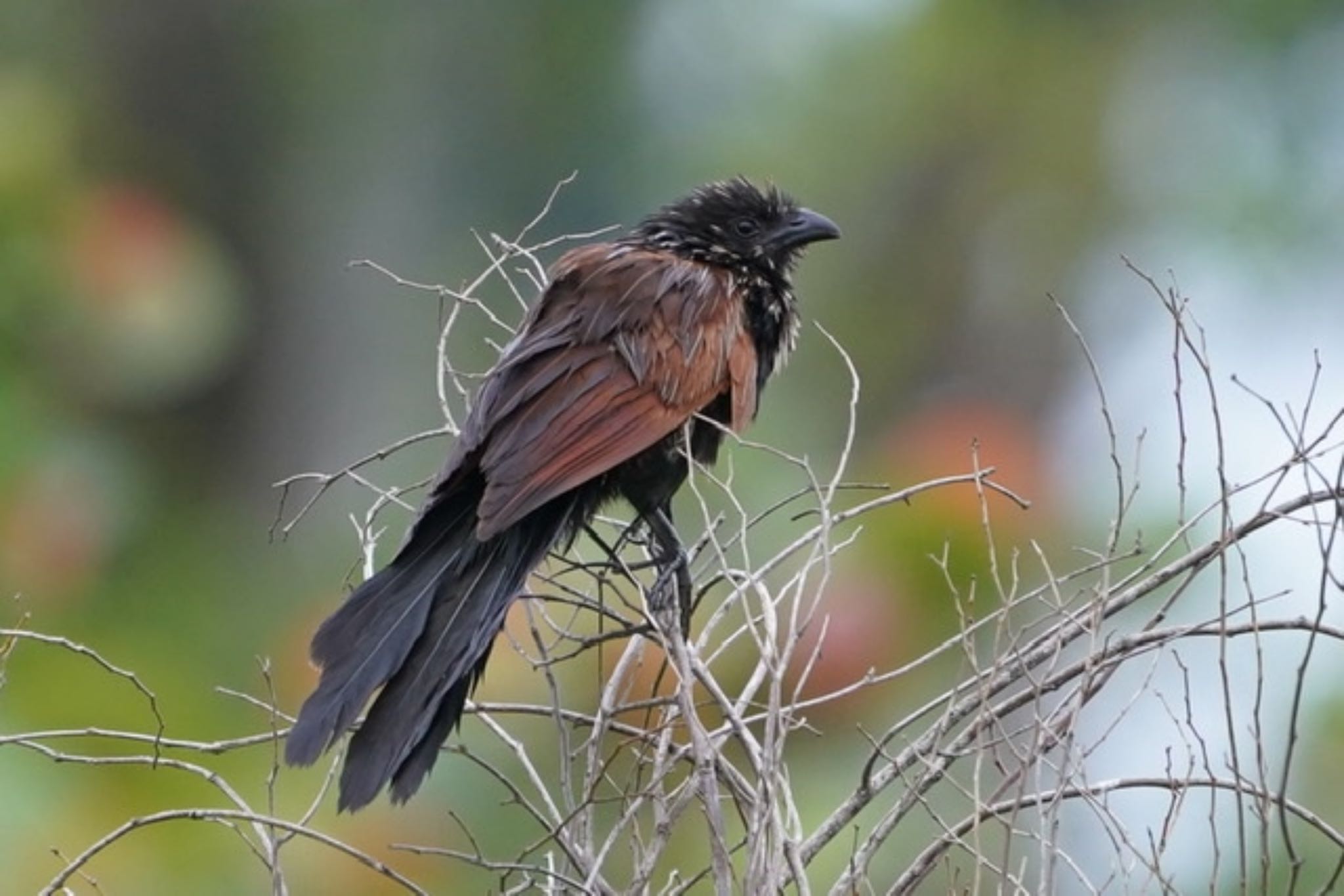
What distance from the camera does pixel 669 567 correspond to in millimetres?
2928

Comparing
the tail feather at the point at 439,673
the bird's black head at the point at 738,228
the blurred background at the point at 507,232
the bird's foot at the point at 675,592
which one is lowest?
the tail feather at the point at 439,673

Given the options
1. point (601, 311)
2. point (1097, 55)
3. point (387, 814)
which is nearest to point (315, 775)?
point (387, 814)

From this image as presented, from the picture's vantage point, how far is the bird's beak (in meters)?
3.52

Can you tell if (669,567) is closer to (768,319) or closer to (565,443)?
(565,443)

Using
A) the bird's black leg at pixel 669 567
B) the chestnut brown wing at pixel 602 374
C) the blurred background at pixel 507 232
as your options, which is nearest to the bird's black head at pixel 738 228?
the chestnut brown wing at pixel 602 374

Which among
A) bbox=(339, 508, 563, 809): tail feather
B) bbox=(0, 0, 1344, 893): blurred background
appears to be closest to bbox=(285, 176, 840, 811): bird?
bbox=(339, 508, 563, 809): tail feather

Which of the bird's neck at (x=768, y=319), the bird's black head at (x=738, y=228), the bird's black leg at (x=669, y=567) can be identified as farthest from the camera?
the bird's black head at (x=738, y=228)

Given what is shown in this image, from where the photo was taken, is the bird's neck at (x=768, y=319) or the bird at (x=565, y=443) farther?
the bird's neck at (x=768, y=319)

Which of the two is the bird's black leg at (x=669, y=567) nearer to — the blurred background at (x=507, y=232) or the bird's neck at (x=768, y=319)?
the bird's neck at (x=768, y=319)

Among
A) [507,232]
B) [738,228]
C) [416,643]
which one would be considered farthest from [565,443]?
[507,232]

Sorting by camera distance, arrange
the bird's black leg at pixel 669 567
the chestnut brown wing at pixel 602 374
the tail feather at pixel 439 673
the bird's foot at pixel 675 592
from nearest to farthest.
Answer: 1. the tail feather at pixel 439 673
2. the bird's foot at pixel 675 592
3. the bird's black leg at pixel 669 567
4. the chestnut brown wing at pixel 602 374

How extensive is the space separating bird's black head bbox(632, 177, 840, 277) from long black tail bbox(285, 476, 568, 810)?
28.5 inches

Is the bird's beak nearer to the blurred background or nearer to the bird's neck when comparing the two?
the bird's neck

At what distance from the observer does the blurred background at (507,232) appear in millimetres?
7891
